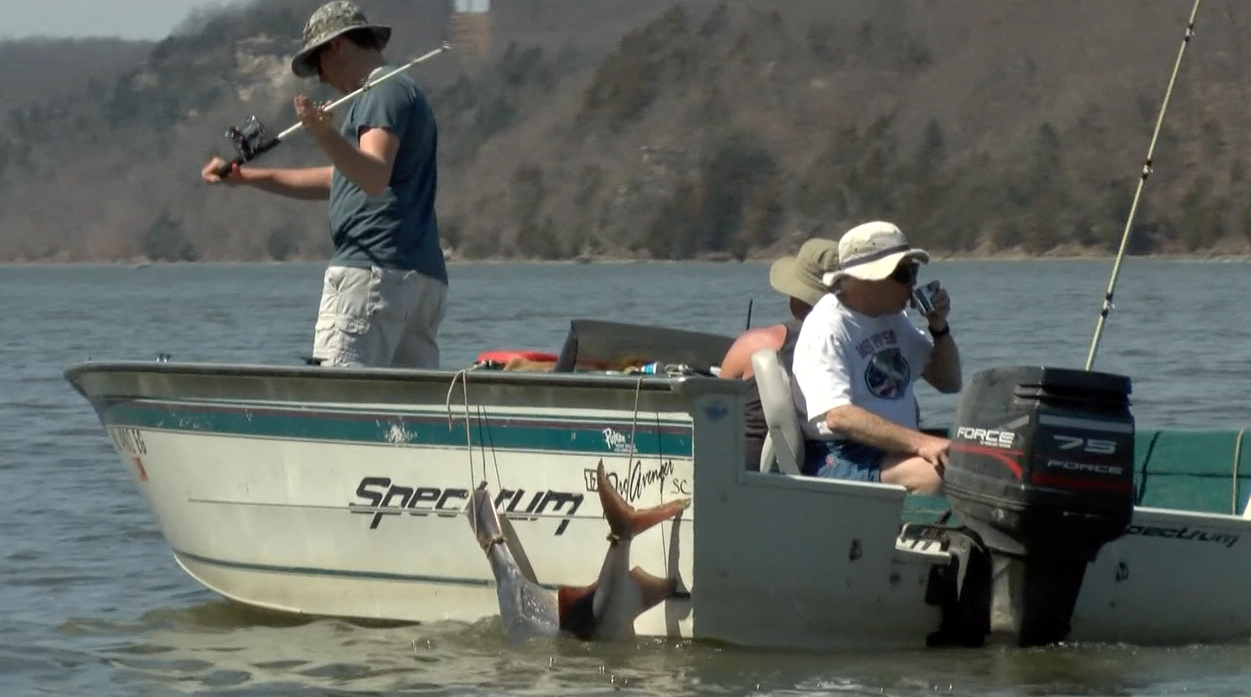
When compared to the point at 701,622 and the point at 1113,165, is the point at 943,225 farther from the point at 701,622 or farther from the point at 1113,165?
the point at 701,622

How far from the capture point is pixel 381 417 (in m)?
6.39

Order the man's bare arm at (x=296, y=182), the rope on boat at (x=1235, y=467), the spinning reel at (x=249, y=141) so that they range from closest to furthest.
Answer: the spinning reel at (x=249, y=141) → the man's bare arm at (x=296, y=182) → the rope on boat at (x=1235, y=467)

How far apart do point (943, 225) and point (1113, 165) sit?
17.1ft

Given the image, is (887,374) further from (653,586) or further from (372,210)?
(372,210)

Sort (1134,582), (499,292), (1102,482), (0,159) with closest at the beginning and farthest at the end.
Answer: (1102,482) < (1134,582) < (499,292) < (0,159)

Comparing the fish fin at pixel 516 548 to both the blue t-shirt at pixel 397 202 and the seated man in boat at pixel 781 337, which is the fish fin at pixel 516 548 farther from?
the blue t-shirt at pixel 397 202

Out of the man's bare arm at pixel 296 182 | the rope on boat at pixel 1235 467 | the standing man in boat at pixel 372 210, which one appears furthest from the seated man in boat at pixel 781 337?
the rope on boat at pixel 1235 467

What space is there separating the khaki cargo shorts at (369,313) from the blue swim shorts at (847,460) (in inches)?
49.6

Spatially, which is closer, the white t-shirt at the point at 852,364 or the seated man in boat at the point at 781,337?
the white t-shirt at the point at 852,364

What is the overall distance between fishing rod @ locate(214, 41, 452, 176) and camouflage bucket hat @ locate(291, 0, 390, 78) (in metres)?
0.15

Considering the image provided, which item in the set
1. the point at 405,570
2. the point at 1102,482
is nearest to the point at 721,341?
the point at 405,570

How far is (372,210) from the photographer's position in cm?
659

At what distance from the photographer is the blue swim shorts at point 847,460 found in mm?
6250

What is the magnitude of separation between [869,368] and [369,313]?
4.82ft
